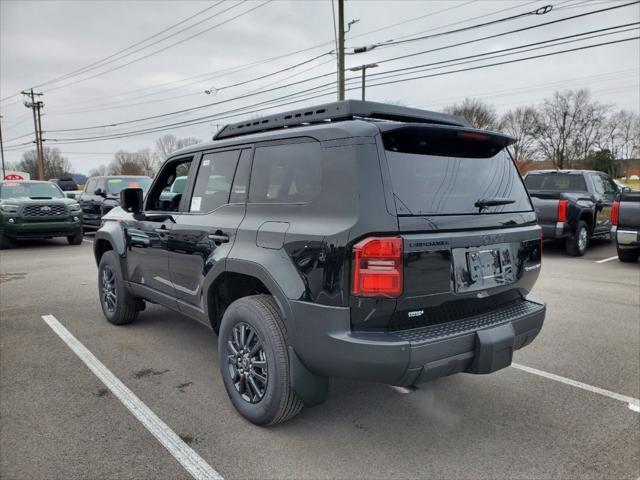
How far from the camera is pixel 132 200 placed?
4.37m

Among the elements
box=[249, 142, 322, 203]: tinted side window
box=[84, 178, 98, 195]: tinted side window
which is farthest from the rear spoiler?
box=[84, 178, 98, 195]: tinted side window

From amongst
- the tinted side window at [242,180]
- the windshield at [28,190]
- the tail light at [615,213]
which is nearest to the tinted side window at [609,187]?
the tail light at [615,213]

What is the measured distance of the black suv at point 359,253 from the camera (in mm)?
2340

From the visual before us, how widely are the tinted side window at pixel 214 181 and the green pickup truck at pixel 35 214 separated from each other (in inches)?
398

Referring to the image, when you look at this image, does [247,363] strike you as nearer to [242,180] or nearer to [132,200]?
[242,180]

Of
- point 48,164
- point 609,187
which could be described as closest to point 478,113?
point 609,187

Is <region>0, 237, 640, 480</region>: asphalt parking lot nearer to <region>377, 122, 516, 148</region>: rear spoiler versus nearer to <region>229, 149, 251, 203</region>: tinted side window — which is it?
<region>229, 149, 251, 203</region>: tinted side window

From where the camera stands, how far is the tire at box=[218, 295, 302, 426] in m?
2.68

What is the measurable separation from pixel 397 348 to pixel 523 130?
59.6 meters

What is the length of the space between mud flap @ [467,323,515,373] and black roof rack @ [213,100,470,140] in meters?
1.42

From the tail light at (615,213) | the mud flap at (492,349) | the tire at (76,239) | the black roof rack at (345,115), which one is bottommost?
the tire at (76,239)

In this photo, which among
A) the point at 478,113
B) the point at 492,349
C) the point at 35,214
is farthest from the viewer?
the point at 478,113

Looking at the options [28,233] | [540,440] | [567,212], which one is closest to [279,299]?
[540,440]

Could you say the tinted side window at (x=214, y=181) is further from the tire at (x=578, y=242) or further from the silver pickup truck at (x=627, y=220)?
the tire at (x=578, y=242)
